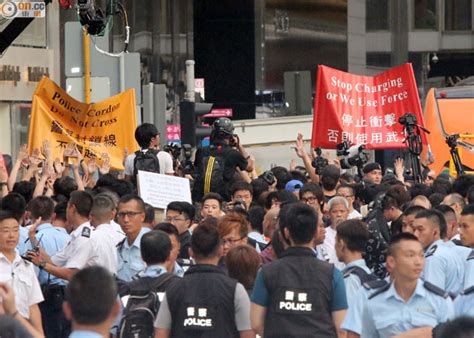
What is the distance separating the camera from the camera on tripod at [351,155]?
57.7 ft

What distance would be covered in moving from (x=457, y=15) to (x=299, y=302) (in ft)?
116

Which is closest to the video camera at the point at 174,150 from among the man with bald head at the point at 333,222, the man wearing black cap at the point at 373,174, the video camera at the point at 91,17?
the video camera at the point at 91,17

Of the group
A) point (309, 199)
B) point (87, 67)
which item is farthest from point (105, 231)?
point (87, 67)

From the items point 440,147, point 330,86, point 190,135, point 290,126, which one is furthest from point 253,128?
point 190,135

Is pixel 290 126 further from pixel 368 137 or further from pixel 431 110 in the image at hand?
pixel 368 137

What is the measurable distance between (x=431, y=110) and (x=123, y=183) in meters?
14.2

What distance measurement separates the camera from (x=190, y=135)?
18.9 m

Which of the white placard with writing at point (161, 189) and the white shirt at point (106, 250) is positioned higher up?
the white placard with writing at point (161, 189)

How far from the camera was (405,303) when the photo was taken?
782 cm

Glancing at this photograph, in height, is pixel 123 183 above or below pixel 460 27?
below

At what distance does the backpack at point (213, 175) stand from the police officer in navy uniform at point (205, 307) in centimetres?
684

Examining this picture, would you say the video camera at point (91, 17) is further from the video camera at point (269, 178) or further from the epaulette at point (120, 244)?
the epaulette at point (120, 244)

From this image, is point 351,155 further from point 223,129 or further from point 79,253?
point 79,253

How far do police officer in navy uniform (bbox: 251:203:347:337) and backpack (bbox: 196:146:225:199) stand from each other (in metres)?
6.95
